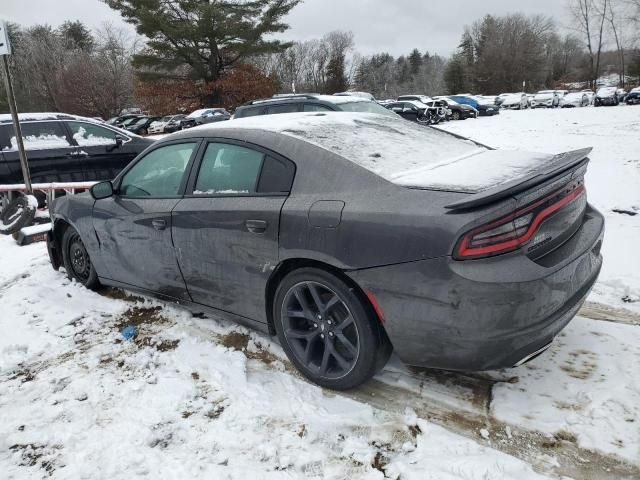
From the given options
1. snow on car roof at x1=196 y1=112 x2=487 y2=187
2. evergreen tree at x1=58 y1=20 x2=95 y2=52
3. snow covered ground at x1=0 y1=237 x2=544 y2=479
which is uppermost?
evergreen tree at x1=58 y1=20 x2=95 y2=52

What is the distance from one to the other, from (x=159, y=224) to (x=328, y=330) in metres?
1.56

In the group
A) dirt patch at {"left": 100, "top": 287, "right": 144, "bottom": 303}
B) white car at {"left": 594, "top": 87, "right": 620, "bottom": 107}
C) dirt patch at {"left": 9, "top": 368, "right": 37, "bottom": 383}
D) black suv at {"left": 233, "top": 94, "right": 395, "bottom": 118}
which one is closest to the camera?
dirt patch at {"left": 9, "top": 368, "right": 37, "bottom": 383}

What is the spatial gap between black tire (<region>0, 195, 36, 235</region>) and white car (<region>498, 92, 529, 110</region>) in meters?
35.5

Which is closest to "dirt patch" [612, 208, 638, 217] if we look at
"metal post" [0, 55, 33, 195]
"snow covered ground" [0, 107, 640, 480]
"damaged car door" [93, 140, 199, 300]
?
"snow covered ground" [0, 107, 640, 480]

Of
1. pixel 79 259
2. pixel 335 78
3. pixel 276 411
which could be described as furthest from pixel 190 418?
pixel 335 78

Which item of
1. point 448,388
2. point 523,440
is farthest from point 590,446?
point 448,388

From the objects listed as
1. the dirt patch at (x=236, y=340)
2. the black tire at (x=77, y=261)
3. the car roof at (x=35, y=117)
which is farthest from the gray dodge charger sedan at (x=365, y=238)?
the car roof at (x=35, y=117)

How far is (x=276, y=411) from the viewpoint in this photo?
2.54 metres

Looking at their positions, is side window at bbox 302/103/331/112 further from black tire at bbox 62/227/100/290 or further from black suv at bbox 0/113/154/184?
black tire at bbox 62/227/100/290

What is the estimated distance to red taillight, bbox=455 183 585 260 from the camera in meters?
2.06

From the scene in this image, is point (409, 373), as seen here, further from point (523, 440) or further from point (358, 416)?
point (523, 440)

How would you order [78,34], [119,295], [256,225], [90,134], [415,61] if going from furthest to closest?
[415,61] → [78,34] → [90,134] → [119,295] → [256,225]

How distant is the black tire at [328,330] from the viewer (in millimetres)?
2451

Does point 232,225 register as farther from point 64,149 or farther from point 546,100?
point 546,100
